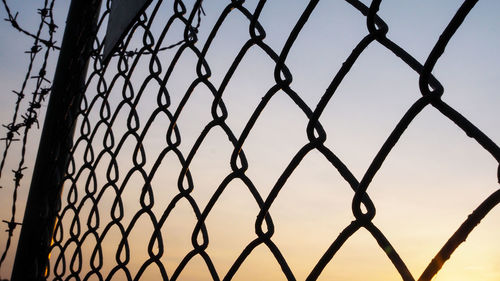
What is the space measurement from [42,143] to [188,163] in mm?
1284

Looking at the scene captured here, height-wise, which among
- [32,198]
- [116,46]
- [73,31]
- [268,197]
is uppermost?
[73,31]

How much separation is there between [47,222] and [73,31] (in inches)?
37.4

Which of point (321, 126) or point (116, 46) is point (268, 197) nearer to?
point (321, 126)

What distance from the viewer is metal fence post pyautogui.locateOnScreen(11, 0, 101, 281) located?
204 cm

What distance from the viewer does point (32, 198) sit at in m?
2.10

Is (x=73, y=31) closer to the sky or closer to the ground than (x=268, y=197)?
closer to the sky

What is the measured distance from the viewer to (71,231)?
6.25 ft

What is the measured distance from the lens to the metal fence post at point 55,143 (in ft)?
6.71

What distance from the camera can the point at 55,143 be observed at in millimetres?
2154

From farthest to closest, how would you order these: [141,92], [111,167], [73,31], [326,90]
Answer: [73,31]
[111,167]
[141,92]
[326,90]

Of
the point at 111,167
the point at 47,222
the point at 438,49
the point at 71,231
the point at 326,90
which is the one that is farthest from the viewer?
the point at 47,222

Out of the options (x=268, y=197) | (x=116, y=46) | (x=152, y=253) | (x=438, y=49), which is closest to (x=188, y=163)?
(x=152, y=253)

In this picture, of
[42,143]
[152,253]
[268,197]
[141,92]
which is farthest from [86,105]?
[268,197]

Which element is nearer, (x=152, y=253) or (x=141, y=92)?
(x=152, y=253)
